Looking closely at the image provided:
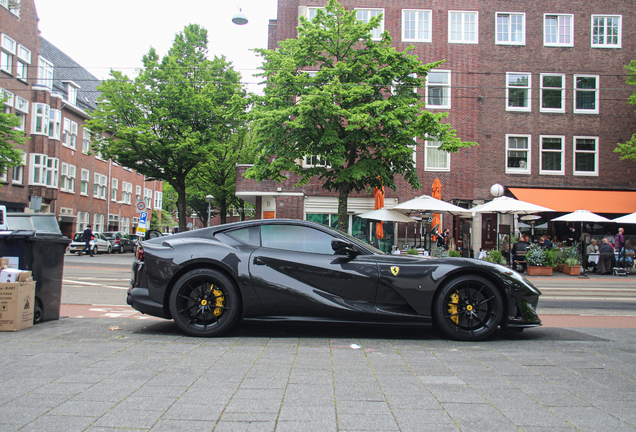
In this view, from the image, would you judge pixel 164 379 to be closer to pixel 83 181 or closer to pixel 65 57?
pixel 83 181

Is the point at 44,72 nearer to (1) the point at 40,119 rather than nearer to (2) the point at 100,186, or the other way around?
(1) the point at 40,119

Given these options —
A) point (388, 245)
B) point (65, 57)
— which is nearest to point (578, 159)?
point (388, 245)

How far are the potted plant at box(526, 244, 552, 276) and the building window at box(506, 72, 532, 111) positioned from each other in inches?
440

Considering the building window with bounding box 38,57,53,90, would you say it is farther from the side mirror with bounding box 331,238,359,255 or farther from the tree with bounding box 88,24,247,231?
the side mirror with bounding box 331,238,359,255

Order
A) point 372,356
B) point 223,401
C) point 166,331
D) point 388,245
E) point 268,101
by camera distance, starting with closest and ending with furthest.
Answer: point 223,401 → point 372,356 → point 166,331 → point 268,101 → point 388,245

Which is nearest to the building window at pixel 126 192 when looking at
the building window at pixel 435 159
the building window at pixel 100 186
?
the building window at pixel 100 186

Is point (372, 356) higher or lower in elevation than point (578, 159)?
lower

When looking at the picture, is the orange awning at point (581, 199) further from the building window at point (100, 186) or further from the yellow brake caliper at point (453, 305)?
the building window at point (100, 186)

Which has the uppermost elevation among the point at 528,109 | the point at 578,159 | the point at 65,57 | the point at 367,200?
the point at 65,57

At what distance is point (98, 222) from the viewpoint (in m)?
46.7

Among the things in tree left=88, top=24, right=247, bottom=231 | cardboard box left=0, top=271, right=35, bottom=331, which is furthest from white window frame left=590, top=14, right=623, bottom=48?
cardboard box left=0, top=271, right=35, bottom=331

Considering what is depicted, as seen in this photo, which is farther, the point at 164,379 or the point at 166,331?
the point at 166,331

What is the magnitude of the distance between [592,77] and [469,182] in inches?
351

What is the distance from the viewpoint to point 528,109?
2706 cm
